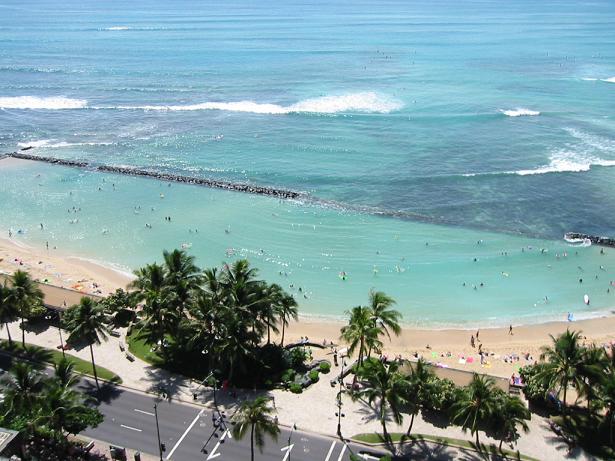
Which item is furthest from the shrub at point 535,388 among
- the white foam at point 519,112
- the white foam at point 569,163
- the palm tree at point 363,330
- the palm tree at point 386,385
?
the white foam at point 519,112

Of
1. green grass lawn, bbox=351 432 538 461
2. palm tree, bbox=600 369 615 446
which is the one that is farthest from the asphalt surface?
palm tree, bbox=600 369 615 446

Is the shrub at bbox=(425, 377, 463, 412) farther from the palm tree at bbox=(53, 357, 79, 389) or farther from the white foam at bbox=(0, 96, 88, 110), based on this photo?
the white foam at bbox=(0, 96, 88, 110)

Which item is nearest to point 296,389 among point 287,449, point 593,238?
point 287,449

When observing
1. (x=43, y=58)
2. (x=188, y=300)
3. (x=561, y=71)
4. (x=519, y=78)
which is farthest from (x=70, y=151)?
(x=561, y=71)

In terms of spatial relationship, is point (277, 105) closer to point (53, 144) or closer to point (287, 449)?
point (53, 144)

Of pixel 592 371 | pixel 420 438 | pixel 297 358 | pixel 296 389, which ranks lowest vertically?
pixel 420 438

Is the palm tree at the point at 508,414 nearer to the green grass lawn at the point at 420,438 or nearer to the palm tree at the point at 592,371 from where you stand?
the green grass lawn at the point at 420,438

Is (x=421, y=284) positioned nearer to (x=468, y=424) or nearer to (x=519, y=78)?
(x=468, y=424)
